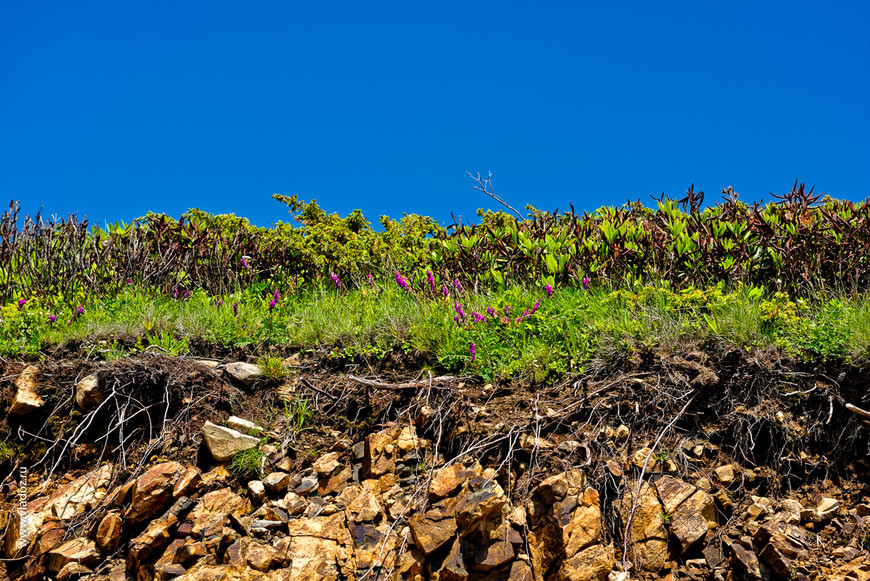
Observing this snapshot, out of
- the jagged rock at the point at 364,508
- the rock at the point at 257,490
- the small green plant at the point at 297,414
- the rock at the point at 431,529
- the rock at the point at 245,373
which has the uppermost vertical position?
the rock at the point at 245,373

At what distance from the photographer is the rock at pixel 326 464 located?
4.43m

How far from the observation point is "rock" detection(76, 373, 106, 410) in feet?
17.6

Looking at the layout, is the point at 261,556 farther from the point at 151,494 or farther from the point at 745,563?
the point at 745,563

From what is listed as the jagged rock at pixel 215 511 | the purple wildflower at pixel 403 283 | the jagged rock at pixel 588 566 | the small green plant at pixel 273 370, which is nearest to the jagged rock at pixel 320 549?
the jagged rock at pixel 215 511

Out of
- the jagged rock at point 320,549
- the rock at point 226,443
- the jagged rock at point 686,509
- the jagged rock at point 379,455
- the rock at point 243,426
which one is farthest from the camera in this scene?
the rock at point 243,426

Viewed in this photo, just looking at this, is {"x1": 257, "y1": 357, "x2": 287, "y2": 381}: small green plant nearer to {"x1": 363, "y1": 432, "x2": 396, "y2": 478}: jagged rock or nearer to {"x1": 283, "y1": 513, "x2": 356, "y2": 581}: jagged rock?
{"x1": 363, "y1": 432, "x2": 396, "y2": 478}: jagged rock

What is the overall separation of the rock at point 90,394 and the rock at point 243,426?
142 cm

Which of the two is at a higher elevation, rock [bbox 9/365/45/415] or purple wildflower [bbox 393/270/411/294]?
purple wildflower [bbox 393/270/411/294]

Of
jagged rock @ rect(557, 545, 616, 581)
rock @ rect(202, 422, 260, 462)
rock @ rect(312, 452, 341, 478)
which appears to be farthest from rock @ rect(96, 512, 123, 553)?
jagged rock @ rect(557, 545, 616, 581)

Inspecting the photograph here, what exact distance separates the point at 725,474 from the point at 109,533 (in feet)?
14.2

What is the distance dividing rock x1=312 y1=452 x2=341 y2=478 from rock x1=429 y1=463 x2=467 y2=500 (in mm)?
781

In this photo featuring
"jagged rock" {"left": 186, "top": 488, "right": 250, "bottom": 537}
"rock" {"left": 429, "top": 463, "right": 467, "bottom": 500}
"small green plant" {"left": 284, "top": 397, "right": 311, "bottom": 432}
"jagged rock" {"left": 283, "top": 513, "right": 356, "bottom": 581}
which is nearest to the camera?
"jagged rock" {"left": 283, "top": 513, "right": 356, "bottom": 581}

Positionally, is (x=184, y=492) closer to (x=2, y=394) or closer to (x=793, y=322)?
(x=2, y=394)

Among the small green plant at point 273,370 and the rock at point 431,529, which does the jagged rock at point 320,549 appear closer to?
the rock at point 431,529
